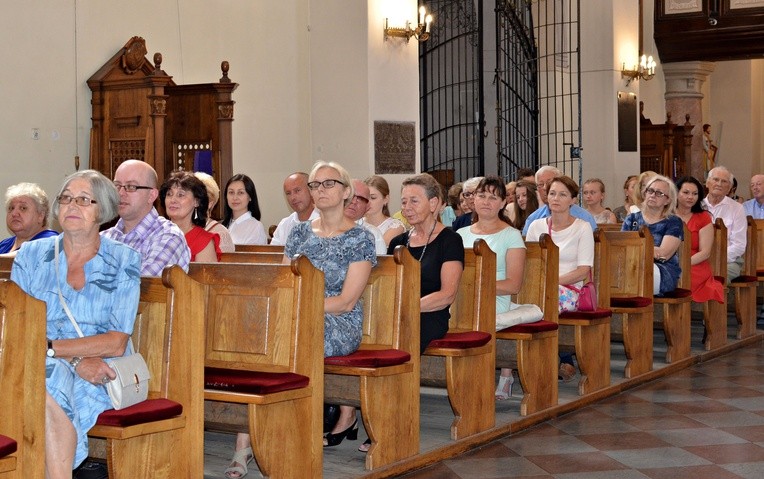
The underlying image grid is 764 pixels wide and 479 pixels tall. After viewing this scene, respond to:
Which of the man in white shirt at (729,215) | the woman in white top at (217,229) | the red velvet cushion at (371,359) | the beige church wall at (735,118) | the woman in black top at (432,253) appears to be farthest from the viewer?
the beige church wall at (735,118)

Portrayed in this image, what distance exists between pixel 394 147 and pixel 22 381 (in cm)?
791

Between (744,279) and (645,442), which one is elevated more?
(744,279)

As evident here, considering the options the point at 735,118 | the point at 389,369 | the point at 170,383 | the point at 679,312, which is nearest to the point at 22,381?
the point at 170,383

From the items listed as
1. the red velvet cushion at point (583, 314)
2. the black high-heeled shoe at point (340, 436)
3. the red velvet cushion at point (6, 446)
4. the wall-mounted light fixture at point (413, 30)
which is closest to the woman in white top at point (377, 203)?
the red velvet cushion at point (583, 314)

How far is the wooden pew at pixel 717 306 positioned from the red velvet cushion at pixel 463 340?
3.17m

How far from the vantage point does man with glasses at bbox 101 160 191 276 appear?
4.57 meters

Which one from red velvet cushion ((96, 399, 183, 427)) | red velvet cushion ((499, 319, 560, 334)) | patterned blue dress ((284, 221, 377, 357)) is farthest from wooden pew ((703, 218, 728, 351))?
red velvet cushion ((96, 399, 183, 427))

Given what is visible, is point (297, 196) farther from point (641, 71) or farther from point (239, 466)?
point (641, 71)

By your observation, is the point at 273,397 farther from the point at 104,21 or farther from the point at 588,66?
the point at 588,66

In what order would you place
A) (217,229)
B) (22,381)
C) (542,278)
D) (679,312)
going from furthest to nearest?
(679,312)
(542,278)
(217,229)
(22,381)

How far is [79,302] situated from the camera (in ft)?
12.1

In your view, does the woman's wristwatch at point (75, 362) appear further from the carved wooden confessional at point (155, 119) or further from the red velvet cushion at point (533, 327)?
the carved wooden confessional at point (155, 119)

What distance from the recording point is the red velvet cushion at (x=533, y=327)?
5.82m

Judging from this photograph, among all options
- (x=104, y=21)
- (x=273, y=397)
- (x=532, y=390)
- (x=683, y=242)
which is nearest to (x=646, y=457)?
(x=532, y=390)
